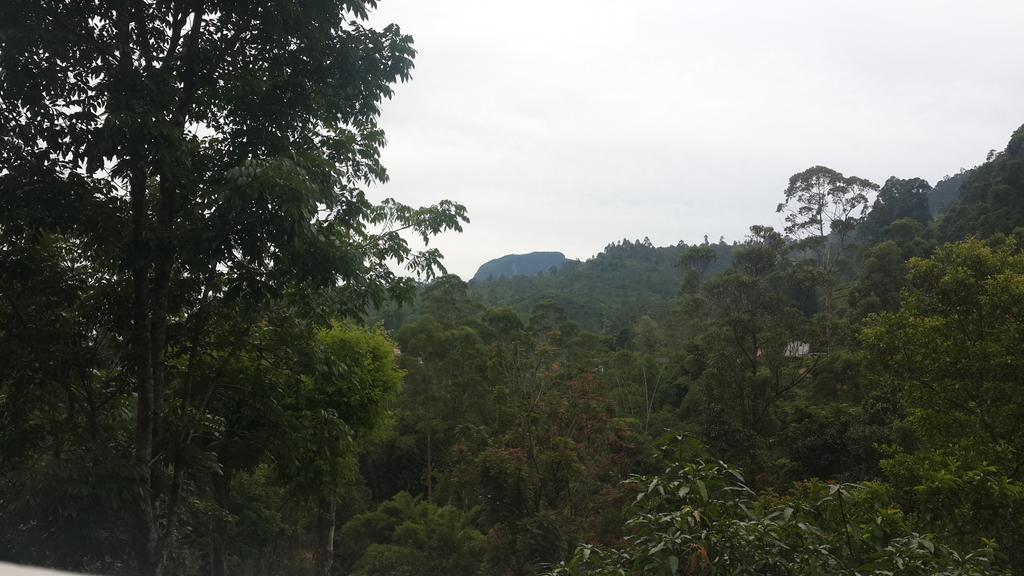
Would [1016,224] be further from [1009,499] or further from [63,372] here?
[63,372]

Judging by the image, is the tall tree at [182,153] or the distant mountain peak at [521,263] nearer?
the tall tree at [182,153]

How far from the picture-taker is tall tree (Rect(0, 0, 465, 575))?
3.32 meters

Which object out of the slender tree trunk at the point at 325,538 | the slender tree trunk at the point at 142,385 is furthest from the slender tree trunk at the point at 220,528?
the slender tree trunk at the point at 142,385

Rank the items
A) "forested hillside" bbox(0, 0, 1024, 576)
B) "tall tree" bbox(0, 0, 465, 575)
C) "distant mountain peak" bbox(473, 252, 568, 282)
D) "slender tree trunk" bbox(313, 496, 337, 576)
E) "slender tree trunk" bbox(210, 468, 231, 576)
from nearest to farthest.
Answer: "forested hillside" bbox(0, 0, 1024, 576) → "tall tree" bbox(0, 0, 465, 575) → "slender tree trunk" bbox(210, 468, 231, 576) → "slender tree trunk" bbox(313, 496, 337, 576) → "distant mountain peak" bbox(473, 252, 568, 282)

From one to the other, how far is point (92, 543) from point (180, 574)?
1722 millimetres

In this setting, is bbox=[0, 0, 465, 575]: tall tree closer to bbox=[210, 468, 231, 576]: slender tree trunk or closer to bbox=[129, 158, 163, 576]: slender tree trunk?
bbox=[129, 158, 163, 576]: slender tree trunk

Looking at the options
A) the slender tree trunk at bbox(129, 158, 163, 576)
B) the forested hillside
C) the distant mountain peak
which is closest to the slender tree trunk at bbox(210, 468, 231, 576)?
the forested hillside

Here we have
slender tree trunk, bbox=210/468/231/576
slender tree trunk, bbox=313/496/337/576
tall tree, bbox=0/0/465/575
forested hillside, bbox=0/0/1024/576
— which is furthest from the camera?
slender tree trunk, bbox=313/496/337/576

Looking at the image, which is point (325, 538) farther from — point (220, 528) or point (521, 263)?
point (521, 263)

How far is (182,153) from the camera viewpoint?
11.5ft

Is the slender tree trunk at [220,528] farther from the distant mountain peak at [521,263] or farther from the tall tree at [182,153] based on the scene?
the distant mountain peak at [521,263]

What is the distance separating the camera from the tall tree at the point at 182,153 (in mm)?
3316

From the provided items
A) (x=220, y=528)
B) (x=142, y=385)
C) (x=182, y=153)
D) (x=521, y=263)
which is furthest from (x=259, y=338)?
(x=521, y=263)

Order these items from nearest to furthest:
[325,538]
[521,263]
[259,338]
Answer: [259,338], [325,538], [521,263]
